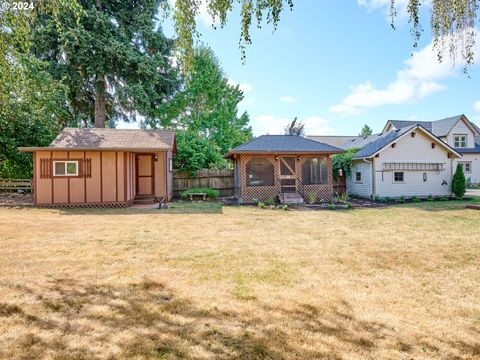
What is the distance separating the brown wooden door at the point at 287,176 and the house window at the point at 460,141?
18.2 meters

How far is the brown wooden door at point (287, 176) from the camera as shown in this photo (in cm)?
1591

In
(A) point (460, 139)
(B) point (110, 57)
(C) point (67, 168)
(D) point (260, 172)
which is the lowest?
(D) point (260, 172)

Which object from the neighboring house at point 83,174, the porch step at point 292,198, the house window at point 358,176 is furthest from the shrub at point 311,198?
the neighboring house at point 83,174

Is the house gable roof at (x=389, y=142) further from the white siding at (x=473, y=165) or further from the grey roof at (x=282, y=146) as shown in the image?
the white siding at (x=473, y=165)

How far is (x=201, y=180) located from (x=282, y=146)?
5592 mm


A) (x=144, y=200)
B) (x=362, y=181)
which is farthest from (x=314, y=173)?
(x=144, y=200)

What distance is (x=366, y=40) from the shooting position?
9969 millimetres

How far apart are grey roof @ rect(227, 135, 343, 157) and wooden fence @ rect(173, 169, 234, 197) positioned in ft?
9.80

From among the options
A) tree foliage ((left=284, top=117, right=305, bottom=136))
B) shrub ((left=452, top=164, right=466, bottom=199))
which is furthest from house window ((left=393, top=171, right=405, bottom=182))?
tree foliage ((left=284, top=117, right=305, bottom=136))

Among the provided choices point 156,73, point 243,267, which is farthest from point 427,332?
point 156,73

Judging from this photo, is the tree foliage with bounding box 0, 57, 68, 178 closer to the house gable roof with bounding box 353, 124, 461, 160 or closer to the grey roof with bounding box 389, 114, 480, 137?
the house gable roof with bounding box 353, 124, 461, 160

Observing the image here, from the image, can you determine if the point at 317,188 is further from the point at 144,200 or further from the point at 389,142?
the point at 144,200

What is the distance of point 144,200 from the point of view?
1497 centimetres

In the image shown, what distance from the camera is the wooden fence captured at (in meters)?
18.1
